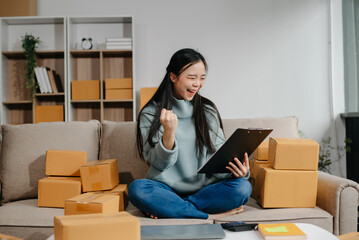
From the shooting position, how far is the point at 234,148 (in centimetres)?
142

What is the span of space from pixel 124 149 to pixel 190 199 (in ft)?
1.78

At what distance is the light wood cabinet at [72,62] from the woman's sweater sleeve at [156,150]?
204 centimetres

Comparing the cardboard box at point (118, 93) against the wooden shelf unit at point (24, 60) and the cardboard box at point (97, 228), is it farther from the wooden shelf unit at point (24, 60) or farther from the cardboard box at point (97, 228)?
the cardboard box at point (97, 228)

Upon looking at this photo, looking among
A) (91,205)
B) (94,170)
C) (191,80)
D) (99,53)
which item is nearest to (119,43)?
(99,53)

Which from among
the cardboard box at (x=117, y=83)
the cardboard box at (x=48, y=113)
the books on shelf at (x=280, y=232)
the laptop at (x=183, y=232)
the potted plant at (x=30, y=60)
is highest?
the potted plant at (x=30, y=60)

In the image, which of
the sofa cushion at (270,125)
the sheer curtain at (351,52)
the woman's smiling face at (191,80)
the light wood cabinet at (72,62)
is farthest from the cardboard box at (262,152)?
the light wood cabinet at (72,62)

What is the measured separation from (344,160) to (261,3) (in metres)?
1.91

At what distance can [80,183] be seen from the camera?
5.36 ft

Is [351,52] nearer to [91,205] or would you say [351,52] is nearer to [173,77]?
[173,77]

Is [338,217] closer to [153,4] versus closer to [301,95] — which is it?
[301,95]

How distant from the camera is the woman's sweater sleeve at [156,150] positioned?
4.89 ft

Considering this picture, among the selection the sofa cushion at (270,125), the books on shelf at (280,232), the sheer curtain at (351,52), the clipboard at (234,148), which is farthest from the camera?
the sheer curtain at (351,52)

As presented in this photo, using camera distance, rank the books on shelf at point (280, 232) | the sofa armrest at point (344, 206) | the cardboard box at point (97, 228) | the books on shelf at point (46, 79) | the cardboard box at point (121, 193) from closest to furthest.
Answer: the cardboard box at point (97, 228) → the books on shelf at point (280, 232) → the sofa armrest at point (344, 206) → the cardboard box at point (121, 193) → the books on shelf at point (46, 79)

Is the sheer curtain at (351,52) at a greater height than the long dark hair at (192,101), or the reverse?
the sheer curtain at (351,52)
